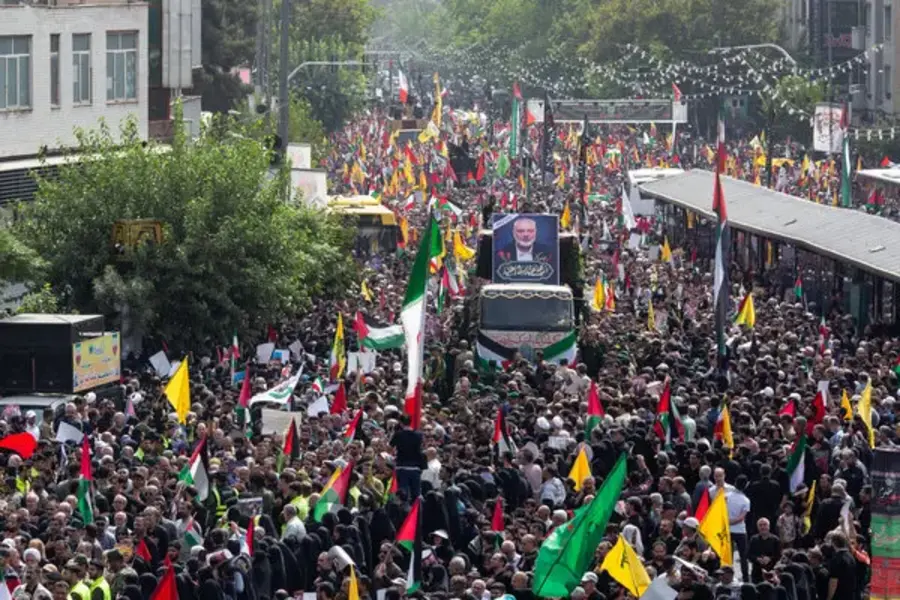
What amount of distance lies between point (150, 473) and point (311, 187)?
25.7 meters

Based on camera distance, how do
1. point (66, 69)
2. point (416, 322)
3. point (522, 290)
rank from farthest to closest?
point (66, 69), point (522, 290), point (416, 322)

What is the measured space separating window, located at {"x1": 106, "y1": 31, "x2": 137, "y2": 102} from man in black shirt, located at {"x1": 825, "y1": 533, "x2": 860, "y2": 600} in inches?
1333

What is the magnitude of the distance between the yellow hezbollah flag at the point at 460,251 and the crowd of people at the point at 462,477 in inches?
423

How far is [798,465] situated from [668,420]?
10.7ft

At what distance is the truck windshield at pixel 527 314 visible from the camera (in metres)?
37.4

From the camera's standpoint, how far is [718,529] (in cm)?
2105

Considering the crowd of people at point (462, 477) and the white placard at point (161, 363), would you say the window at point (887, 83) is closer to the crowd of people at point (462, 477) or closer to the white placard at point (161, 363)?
the crowd of people at point (462, 477)

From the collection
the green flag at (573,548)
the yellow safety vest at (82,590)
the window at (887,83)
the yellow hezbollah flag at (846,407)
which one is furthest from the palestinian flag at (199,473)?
the window at (887,83)

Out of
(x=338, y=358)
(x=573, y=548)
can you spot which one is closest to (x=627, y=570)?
(x=573, y=548)

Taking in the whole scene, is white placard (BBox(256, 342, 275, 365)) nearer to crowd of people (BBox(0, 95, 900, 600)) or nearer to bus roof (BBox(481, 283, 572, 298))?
crowd of people (BBox(0, 95, 900, 600))

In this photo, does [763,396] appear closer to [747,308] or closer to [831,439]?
[831,439]

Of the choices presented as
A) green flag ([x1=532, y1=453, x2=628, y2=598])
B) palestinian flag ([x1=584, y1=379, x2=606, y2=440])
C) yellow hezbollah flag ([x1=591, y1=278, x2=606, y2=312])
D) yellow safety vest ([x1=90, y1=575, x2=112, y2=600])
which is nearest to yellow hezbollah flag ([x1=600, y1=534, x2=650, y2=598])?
green flag ([x1=532, y1=453, x2=628, y2=598])

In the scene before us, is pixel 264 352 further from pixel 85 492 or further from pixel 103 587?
pixel 103 587

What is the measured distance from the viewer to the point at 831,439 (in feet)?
84.5
